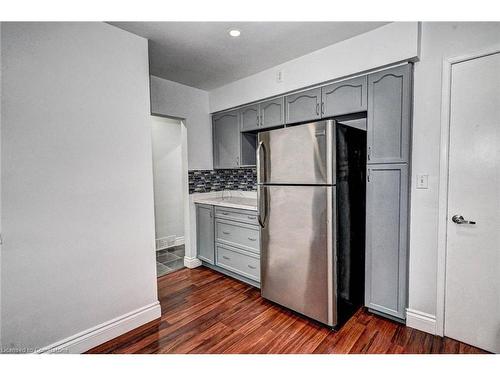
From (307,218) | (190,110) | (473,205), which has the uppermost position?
(190,110)

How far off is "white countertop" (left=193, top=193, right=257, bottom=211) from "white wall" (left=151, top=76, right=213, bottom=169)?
16.7 inches

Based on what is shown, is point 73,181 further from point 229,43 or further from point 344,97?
point 344,97

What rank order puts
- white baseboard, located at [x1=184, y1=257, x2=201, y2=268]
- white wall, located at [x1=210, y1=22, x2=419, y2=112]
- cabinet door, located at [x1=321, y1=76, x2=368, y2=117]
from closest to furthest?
white wall, located at [x1=210, y1=22, x2=419, y2=112], cabinet door, located at [x1=321, y1=76, x2=368, y2=117], white baseboard, located at [x1=184, y1=257, x2=201, y2=268]

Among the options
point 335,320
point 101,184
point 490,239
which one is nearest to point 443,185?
point 490,239

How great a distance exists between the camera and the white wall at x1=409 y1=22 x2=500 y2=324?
1.80 m

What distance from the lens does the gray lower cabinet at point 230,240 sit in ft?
8.87

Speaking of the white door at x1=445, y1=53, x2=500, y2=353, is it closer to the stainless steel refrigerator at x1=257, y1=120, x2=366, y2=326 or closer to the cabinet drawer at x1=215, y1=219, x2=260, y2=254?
the stainless steel refrigerator at x1=257, y1=120, x2=366, y2=326

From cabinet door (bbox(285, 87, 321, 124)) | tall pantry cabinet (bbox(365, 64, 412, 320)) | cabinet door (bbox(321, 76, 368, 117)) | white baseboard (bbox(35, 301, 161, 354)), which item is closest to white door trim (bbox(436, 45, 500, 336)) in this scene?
tall pantry cabinet (bbox(365, 64, 412, 320))

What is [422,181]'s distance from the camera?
6.27 ft

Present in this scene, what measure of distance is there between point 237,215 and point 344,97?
1.57 m

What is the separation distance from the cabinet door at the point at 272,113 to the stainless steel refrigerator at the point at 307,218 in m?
0.56

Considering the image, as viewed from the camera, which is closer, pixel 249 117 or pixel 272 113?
pixel 272 113

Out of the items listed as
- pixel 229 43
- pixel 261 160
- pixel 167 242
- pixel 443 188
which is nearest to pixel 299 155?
pixel 261 160
